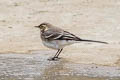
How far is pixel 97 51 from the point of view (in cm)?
1225

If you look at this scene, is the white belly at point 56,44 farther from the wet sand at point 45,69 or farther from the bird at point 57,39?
the wet sand at point 45,69

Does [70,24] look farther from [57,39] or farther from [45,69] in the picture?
[45,69]

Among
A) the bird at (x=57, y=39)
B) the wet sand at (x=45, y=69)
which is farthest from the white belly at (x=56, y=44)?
the wet sand at (x=45, y=69)

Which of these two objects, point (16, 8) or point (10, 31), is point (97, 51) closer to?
point (10, 31)

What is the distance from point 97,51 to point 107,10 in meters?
3.49

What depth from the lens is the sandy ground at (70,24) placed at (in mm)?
12172

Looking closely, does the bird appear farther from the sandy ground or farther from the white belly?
the sandy ground

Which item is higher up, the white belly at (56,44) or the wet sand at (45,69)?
the white belly at (56,44)

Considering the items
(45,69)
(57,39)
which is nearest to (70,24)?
(57,39)

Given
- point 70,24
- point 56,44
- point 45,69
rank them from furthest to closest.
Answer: point 70,24 → point 56,44 → point 45,69

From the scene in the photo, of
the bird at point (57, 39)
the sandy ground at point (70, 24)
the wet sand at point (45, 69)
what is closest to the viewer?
the wet sand at point (45, 69)

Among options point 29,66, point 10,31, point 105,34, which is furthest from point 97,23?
point 29,66

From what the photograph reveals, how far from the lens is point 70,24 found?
47.4 feet

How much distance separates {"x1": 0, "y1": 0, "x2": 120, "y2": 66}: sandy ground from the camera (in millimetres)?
12172
